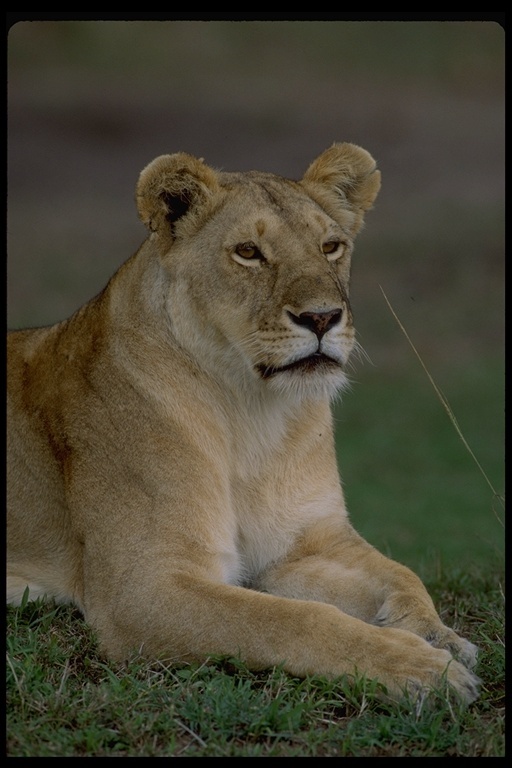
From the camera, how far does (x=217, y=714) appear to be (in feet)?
12.5

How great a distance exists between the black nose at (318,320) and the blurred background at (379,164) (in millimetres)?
4796

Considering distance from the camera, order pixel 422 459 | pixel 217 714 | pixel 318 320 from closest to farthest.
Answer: pixel 217 714
pixel 318 320
pixel 422 459

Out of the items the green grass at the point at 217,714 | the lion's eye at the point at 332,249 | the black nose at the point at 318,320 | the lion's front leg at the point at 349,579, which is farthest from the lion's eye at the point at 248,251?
the green grass at the point at 217,714

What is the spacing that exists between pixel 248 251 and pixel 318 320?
0.48 meters

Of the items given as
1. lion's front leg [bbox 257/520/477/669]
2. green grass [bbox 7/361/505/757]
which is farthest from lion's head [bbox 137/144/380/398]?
green grass [bbox 7/361/505/757]

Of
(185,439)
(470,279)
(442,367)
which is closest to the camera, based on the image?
(185,439)

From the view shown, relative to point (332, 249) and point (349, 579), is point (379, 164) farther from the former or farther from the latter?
point (349, 579)

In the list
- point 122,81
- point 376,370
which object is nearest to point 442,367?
point 376,370

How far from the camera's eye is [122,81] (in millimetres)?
23234

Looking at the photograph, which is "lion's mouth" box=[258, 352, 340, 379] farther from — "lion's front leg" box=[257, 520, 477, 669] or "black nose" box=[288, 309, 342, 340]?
"lion's front leg" box=[257, 520, 477, 669]

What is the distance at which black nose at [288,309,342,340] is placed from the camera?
14.3 ft

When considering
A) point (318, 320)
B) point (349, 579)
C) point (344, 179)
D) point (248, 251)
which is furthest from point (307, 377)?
point (344, 179)

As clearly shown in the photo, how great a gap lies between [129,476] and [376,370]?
1115 cm

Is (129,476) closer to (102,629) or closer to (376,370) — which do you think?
(102,629)
